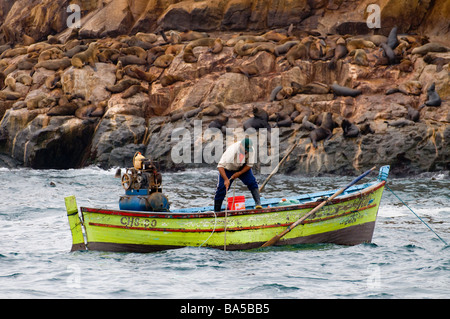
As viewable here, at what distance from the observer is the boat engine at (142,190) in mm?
11273

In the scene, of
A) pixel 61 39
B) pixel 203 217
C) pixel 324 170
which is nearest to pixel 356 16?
pixel 324 170

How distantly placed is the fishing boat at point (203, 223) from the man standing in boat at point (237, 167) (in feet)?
1.55

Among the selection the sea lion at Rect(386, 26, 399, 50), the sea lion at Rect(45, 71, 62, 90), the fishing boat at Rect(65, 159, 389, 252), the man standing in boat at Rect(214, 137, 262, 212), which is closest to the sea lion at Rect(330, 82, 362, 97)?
the sea lion at Rect(386, 26, 399, 50)

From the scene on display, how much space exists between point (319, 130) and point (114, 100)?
33.2 ft

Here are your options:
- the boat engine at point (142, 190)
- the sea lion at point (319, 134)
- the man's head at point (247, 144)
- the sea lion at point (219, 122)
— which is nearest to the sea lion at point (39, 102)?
the sea lion at point (219, 122)

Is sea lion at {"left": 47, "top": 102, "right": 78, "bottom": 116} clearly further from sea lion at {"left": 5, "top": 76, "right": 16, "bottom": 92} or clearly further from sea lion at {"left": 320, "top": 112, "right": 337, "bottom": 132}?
sea lion at {"left": 320, "top": 112, "right": 337, "bottom": 132}

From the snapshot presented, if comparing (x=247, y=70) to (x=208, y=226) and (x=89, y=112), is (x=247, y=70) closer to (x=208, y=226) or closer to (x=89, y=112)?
(x=89, y=112)

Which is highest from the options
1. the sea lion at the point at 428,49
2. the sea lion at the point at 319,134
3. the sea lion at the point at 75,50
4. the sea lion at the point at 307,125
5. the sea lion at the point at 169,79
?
the sea lion at the point at 75,50

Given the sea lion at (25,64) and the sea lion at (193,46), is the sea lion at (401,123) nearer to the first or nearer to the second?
→ the sea lion at (193,46)

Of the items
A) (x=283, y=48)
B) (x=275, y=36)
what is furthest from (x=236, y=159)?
(x=275, y=36)

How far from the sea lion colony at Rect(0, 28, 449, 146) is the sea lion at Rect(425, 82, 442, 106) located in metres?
0.04

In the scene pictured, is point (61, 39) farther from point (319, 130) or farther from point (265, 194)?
point (265, 194)

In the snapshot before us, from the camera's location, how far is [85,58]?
3095cm

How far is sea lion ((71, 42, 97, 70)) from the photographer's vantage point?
30.5m
